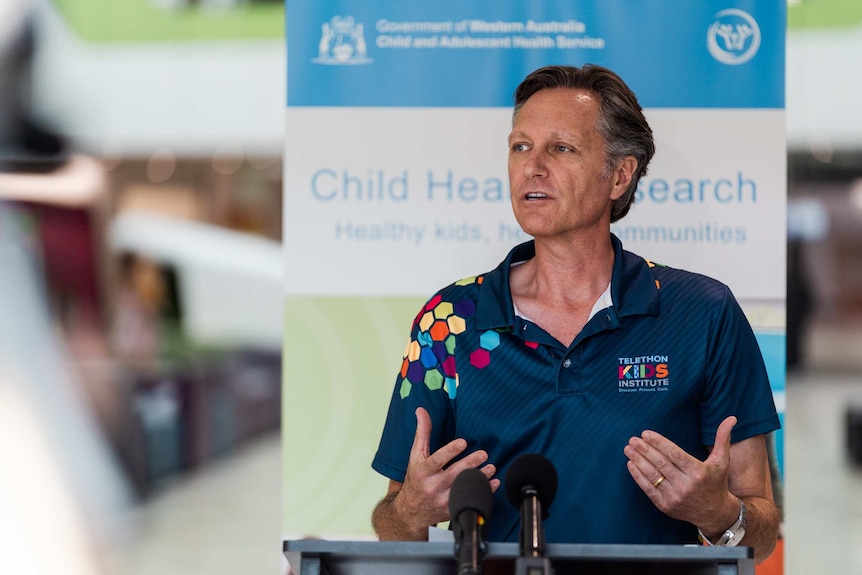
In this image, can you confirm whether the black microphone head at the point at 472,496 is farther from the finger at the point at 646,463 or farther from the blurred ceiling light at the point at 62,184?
the blurred ceiling light at the point at 62,184

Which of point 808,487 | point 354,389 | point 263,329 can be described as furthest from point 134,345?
point 808,487

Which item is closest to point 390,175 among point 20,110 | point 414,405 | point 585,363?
point 414,405

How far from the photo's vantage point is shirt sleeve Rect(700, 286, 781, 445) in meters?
2.78

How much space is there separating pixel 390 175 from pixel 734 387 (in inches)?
48.6

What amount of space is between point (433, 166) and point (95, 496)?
3104 millimetres

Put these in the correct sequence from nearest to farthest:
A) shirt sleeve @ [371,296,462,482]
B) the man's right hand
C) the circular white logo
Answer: the man's right hand
shirt sleeve @ [371,296,462,482]
the circular white logo

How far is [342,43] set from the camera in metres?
3.29

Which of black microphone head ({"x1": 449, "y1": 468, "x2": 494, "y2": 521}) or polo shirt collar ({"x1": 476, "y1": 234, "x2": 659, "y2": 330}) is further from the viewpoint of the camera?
polo shirt collar ({"x1": 476, "y1": 234, "x2": 659, "y2": 330})

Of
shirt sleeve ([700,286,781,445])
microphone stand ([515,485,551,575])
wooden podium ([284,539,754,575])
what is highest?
shirt sleeve ([700,286,781,445])

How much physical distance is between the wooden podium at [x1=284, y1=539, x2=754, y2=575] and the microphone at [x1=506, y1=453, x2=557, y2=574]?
74 millimetres

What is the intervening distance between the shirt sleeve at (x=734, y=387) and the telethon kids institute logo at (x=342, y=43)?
1.37 metres

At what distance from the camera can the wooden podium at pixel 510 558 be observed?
1.59 m

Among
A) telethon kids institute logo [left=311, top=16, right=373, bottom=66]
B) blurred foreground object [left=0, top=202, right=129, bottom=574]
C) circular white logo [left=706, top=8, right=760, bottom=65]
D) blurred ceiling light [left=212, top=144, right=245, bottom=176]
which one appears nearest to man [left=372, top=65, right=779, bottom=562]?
circular white logo [left=706, top=8, right=760, bottom=65]

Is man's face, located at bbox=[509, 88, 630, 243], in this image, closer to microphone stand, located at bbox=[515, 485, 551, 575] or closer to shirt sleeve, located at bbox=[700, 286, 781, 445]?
shirt sleeve, located at bbox=[700, 286, 781, 445]
